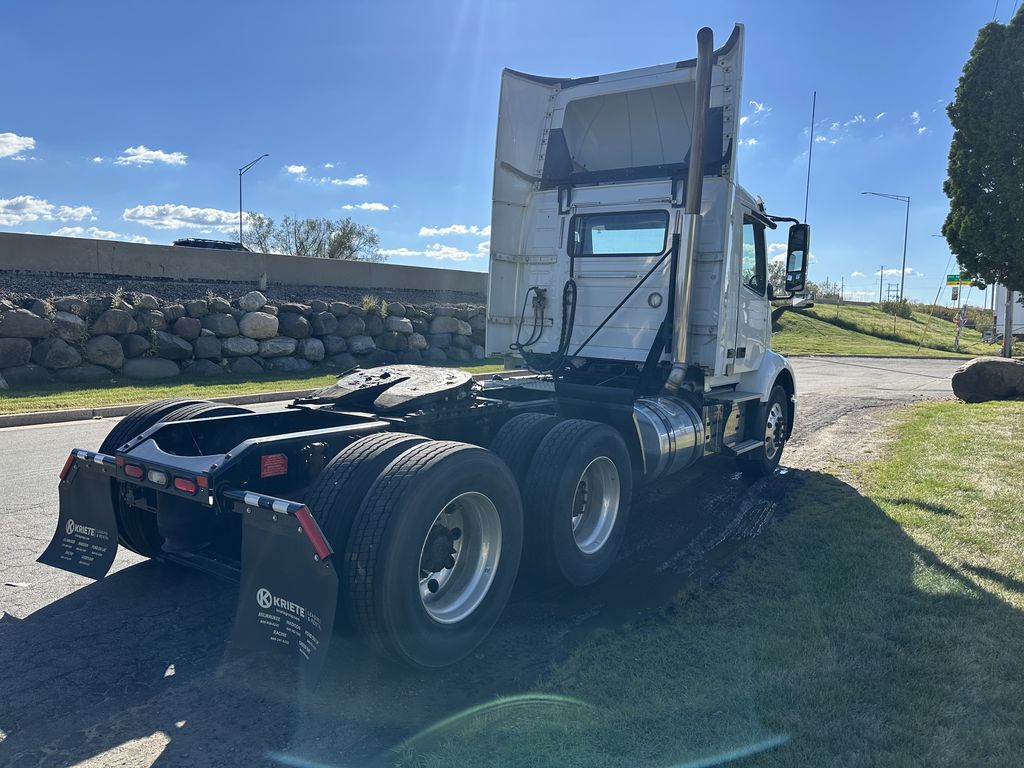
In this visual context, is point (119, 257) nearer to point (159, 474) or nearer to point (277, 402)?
point (277, 402)

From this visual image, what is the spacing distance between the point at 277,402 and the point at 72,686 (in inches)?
390

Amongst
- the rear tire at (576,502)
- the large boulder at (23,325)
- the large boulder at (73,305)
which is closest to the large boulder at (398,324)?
the large boulder at (73,305)

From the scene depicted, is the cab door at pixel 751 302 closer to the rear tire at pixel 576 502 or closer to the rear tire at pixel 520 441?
the rear tire at pixel 576 502

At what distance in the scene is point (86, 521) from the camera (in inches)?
161

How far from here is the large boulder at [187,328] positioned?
14.5m

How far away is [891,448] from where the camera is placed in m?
9.17

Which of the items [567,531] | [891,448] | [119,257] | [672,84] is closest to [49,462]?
[567,531]

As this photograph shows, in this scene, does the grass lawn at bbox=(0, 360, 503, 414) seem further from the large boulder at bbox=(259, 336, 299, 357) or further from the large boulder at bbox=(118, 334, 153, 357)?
the large boulder at bbox=(118, 334, 153, 357)

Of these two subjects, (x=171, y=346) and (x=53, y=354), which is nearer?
(x=53, y=354)

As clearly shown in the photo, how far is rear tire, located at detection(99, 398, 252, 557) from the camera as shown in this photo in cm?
417

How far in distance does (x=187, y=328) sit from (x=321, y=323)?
301cm

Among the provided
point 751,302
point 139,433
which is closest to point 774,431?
point 751,302

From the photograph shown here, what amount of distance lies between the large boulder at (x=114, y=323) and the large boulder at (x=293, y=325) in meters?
3.19

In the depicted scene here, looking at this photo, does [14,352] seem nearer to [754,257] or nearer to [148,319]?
[148,319]
